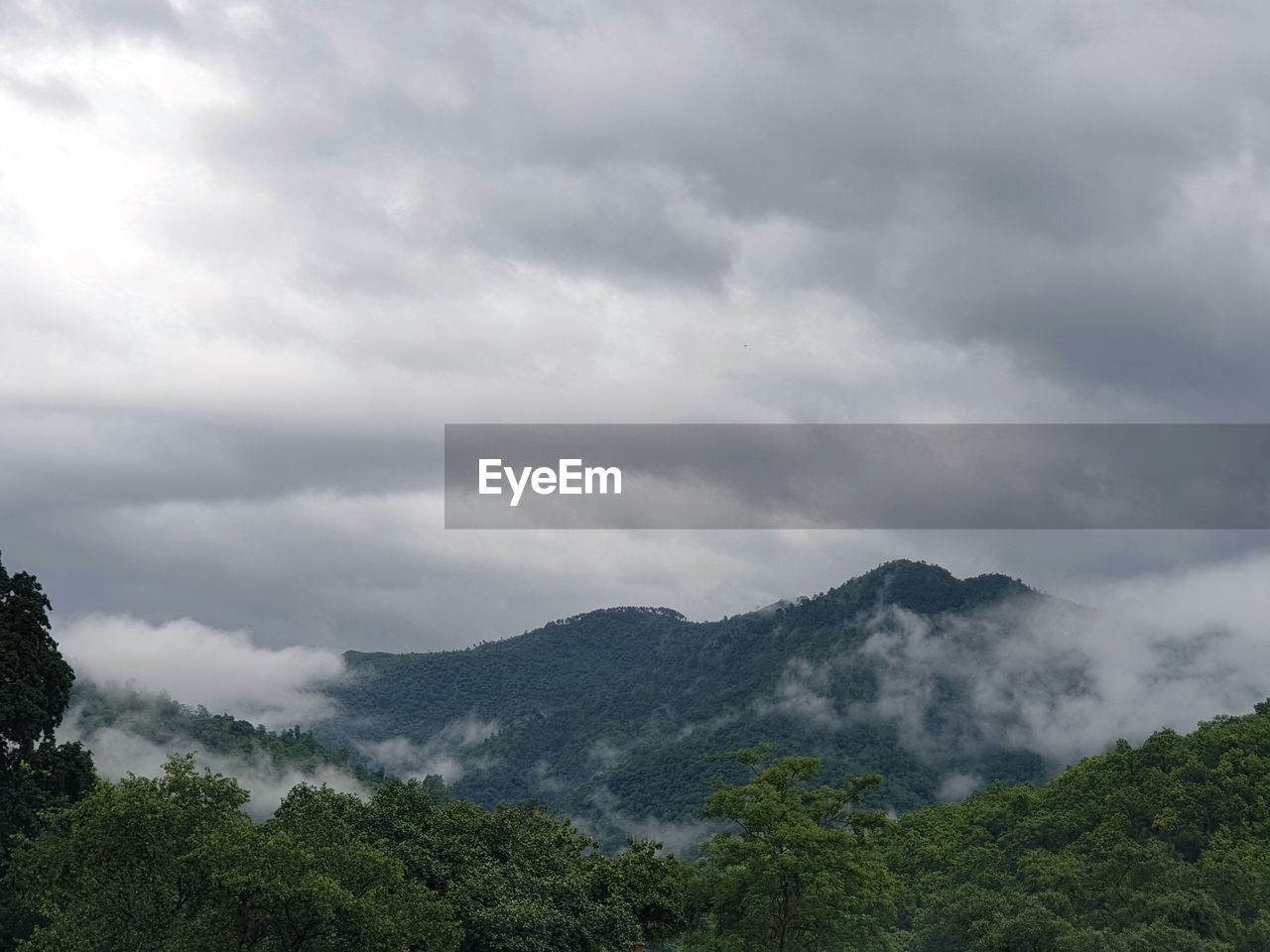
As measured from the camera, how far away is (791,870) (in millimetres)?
46469

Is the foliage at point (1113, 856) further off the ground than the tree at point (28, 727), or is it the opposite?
the tree at point (28, 727)

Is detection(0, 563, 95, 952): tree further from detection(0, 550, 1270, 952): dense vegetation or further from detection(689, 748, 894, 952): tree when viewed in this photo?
detection(689, 748, 894, 952): tree

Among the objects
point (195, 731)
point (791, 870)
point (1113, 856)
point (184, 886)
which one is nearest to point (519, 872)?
point (791, 870)

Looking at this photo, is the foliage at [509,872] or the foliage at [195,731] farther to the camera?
the foliage at [195,731]

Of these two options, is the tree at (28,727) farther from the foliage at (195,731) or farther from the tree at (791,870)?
the foliage at (195,731)

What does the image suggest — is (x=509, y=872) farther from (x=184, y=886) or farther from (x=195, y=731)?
(x=195, y=731)

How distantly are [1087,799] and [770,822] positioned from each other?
45.2 m

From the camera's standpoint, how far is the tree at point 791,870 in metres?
46.8

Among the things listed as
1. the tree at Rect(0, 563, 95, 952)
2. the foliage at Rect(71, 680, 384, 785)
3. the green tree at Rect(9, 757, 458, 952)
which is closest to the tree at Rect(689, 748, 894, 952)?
the green tree at Rect(9, 757, 458, 952)

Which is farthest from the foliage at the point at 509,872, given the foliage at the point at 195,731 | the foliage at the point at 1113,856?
the foliage at the point at 195,731

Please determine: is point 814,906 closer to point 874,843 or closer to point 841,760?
point 874,843

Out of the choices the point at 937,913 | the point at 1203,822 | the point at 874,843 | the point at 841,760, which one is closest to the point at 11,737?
the point at 874,843

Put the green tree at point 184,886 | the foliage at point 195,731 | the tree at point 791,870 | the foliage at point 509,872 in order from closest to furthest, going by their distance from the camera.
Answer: the green tree at point 184,886
the foliage at point 509,872
the tree at point 791,870
the foliage at point 195,731

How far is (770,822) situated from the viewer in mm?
48656
